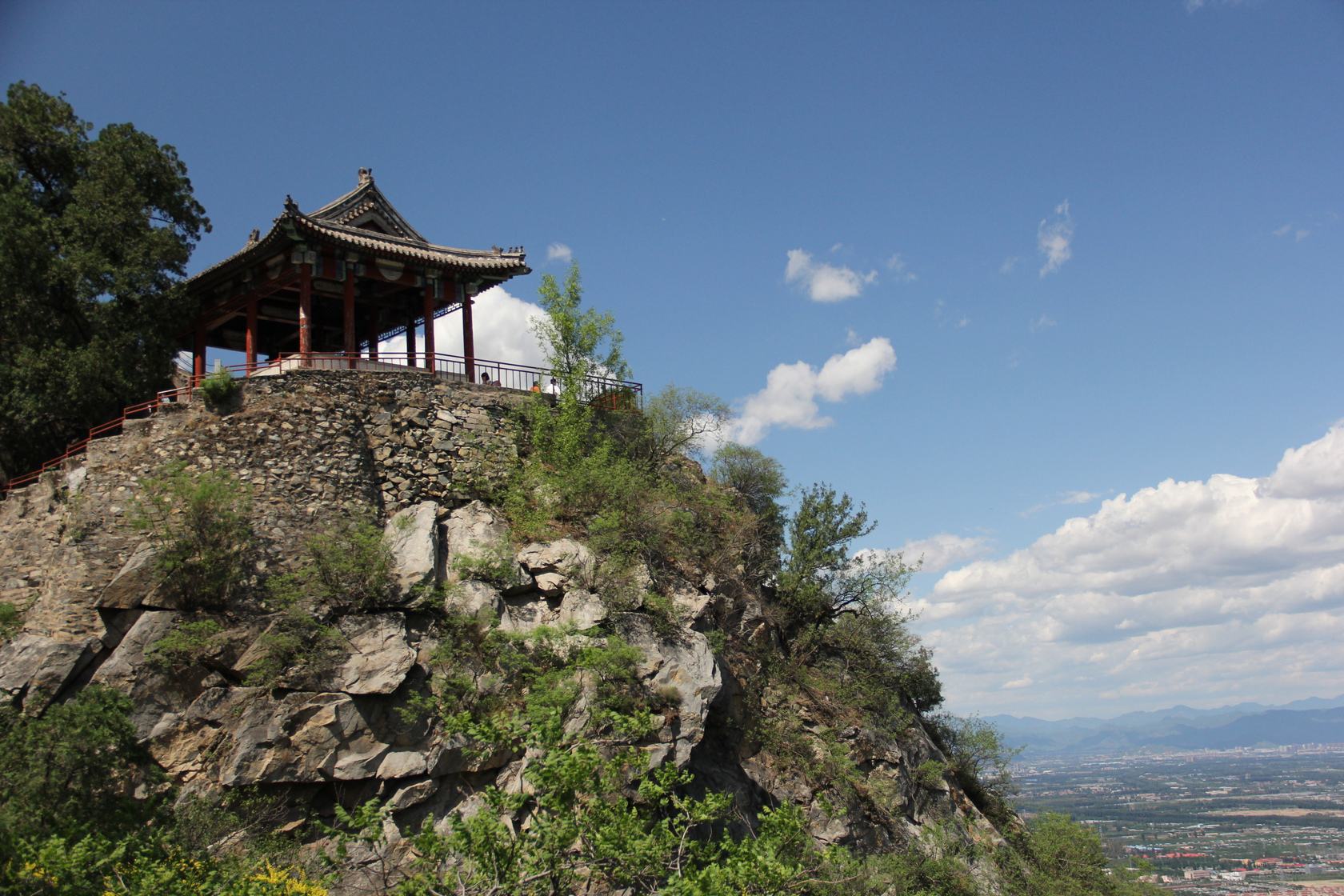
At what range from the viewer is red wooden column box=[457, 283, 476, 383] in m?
28.2

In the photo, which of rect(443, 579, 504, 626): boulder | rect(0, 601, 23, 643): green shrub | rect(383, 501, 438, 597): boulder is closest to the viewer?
rect(0, 601, 23, 643): green shrub

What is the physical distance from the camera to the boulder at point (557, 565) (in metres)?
22.2

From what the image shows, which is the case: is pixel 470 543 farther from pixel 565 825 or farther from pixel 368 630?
pixel 565 825

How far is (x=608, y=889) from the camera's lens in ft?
57.6

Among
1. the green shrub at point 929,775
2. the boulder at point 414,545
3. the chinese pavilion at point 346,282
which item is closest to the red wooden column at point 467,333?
the chinese pavilion at point 346,282

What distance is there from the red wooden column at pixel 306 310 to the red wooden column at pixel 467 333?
455 centimetres

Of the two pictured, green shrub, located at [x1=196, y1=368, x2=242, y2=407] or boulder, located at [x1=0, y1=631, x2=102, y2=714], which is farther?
green shrub, located at [x1=196, y1=368, x2=242, y2=407]

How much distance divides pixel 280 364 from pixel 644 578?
11.8 metres

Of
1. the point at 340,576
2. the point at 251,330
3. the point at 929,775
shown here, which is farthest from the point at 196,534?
the point at 929,775

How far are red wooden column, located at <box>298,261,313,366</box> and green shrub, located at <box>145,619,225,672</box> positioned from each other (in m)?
8.54

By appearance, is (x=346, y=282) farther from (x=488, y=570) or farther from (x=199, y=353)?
(x=488, y=570)

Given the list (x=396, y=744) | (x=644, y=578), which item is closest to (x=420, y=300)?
(x=644, y=578)

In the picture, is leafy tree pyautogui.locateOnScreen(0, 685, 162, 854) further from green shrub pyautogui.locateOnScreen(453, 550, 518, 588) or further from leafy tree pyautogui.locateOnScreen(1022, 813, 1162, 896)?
leafy tree pyautogui.locateOnScreen(1022, 813, 1162, 896)

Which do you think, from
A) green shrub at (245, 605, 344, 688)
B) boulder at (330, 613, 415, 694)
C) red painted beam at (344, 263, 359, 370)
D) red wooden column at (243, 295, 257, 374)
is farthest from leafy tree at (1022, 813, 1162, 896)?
red wooden column at (243, 295, 257, 374)
